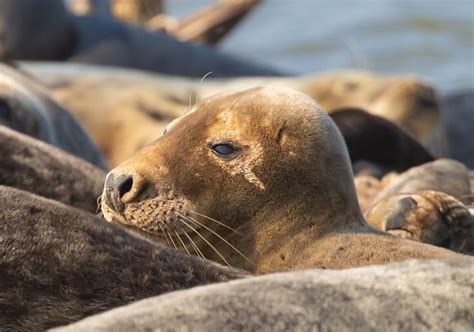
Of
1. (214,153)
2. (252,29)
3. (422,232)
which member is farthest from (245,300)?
(252,29)

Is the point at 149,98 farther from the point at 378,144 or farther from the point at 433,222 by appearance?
the point at 433,222

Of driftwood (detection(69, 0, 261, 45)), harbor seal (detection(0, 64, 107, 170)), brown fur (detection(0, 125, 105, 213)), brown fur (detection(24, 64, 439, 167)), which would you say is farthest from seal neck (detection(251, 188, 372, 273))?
driftwood (detection(69, 0, 261, 45))

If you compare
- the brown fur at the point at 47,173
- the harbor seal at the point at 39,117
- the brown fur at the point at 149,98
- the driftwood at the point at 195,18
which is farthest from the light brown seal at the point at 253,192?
the driftwood at the point at 195,18

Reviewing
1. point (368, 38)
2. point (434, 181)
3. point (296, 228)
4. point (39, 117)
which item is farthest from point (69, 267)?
point (368, 38)

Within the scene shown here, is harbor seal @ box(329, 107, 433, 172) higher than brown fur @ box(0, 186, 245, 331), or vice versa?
brown fur @ box(0, 186, 245, 331)

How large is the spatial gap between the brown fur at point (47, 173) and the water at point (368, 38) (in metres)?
10.4

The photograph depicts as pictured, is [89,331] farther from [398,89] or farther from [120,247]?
[398,89]

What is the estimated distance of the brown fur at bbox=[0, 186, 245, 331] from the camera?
3355mm

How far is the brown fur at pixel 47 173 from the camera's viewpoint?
510 centimetres

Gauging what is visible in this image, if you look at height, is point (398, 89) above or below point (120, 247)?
below

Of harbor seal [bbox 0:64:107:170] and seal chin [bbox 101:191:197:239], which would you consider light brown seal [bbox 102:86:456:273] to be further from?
harbor seal [bbox 0:64:107:170]

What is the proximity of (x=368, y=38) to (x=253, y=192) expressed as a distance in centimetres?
1647

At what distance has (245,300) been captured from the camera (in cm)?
305

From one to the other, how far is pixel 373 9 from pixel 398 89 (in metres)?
Answer: 12.9
